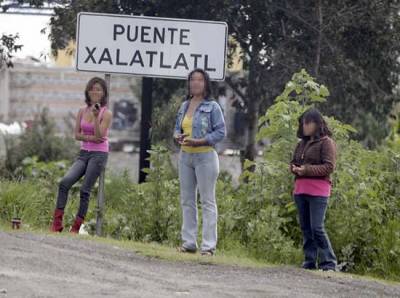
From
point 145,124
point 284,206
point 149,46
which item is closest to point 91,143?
point 149,46

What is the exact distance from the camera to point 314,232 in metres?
12.0

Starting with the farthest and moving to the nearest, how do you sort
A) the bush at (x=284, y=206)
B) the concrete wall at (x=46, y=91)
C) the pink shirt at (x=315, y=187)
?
the concrete wall at (x=46, y=91), the bush at (x=284, y=206), the pink shirt at (x=315, y=187)

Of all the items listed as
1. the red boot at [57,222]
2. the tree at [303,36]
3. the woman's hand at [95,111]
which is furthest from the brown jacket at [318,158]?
the tree at [303,36]

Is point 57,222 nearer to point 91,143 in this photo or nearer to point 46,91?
point 91,143

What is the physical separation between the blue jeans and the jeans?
2.43 meters

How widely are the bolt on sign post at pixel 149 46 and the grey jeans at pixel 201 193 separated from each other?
1617 millimetres

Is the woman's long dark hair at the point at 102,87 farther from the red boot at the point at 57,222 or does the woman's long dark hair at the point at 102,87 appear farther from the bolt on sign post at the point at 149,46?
the red boot at the point at 57,222

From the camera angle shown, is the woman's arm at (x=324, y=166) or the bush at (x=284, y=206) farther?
the bush at (x=284, y=206)

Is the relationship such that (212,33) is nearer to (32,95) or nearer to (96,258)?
(96,258)

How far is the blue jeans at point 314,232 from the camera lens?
39.3ft

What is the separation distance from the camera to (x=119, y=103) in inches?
2064

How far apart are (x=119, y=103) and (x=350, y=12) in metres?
34.3

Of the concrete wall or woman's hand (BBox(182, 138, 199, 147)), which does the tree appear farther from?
the concrete wall

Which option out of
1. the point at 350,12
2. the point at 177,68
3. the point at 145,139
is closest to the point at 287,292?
the point at 177,68
